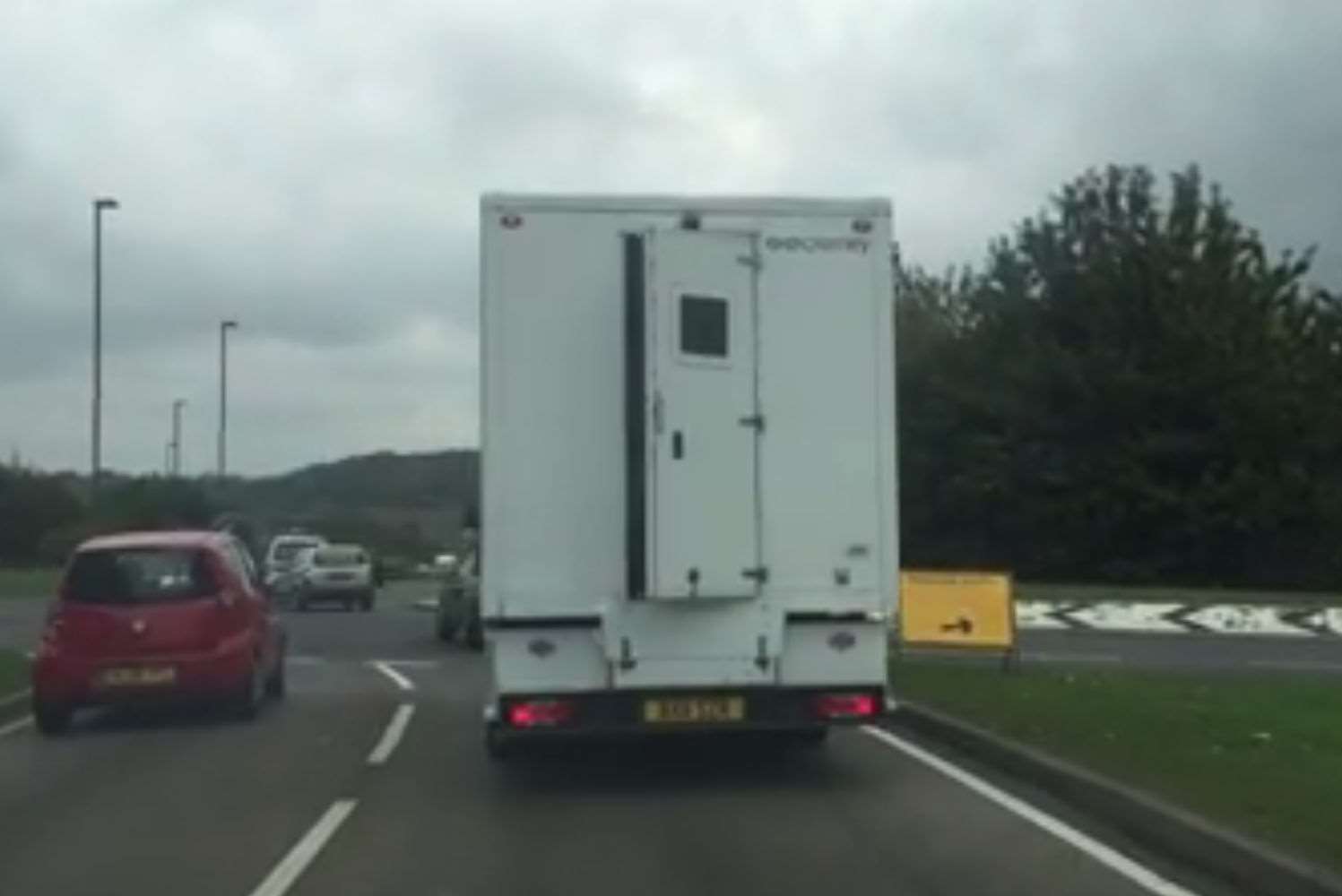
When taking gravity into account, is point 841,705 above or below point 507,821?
above

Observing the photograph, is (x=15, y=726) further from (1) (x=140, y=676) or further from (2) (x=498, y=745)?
(2) (x=498, y=745)

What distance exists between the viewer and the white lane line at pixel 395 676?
26.1 meters

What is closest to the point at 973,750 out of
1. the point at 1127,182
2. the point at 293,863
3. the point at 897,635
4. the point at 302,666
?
the point at 293,863

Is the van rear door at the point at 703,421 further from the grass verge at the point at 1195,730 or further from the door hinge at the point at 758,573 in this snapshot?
the grass verge at the point at 1195,730

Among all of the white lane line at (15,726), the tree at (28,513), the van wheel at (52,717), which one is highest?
the tree at (28,513)

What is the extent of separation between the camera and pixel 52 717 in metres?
21.3

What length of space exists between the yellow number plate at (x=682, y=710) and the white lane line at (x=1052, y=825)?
1665 millimetres

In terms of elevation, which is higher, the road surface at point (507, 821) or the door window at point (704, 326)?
the door window at point (704, 326)

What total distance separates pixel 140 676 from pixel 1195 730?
8.88 m

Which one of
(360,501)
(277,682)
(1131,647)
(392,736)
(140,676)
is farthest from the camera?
(360,501)

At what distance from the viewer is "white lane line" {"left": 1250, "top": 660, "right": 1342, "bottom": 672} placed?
29.3m

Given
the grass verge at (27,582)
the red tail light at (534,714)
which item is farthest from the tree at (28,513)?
the red tail light at (534,714)

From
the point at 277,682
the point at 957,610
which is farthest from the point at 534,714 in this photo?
the point at 957,610

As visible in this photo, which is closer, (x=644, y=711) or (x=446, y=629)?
(x=644, y=711)
